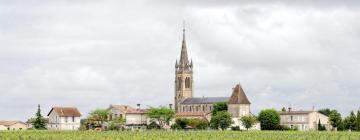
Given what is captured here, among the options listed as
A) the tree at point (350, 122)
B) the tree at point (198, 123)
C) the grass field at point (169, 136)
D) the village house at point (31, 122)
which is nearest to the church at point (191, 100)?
the tree at point (198, 123)

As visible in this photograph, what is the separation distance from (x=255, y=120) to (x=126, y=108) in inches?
1082

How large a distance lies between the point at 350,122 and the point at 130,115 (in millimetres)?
39727

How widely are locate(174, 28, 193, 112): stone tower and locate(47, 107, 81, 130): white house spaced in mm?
40362

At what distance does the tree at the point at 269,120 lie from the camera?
11519 centimetres

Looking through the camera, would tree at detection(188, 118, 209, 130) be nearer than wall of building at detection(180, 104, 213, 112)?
Yes

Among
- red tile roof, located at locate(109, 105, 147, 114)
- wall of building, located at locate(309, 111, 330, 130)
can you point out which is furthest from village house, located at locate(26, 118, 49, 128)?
wall of building, located at locate(309, 111, 330, 130)

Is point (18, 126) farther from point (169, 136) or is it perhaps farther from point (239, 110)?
point (169, 136)

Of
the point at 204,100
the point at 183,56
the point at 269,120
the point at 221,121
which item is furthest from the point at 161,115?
the point at 183,56

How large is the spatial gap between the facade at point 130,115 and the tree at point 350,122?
120ft

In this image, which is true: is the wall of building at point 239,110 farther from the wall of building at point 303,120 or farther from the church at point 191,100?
the wall of building at point 303,120

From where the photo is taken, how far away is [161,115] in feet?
411

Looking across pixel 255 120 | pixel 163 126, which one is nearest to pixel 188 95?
pixel 163 126

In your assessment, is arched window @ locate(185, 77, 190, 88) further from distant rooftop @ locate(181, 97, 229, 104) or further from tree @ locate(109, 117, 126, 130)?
tree @ locate(109, 117, 126, 130)

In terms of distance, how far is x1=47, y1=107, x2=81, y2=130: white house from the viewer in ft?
380
